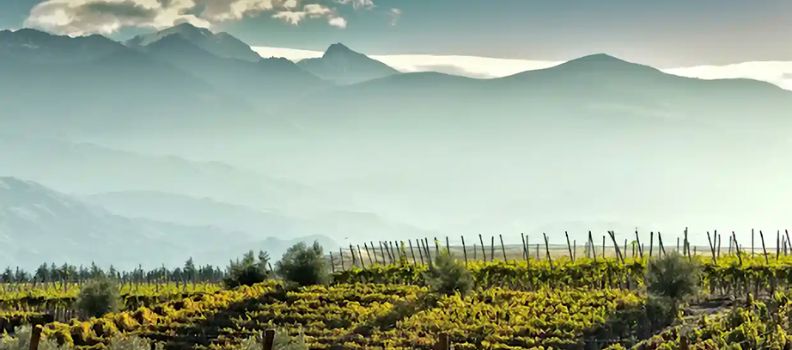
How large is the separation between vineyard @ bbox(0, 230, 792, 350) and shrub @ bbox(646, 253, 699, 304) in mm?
296

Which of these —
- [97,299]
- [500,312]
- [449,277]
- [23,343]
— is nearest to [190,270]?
[97,299]

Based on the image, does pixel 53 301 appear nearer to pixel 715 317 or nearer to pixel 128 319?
pixel 128 319

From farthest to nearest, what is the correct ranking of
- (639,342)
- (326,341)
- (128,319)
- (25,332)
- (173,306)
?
(173,306)
(128,319)
(326,341)
(639,342)
(25,332)

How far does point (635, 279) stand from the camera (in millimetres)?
44438

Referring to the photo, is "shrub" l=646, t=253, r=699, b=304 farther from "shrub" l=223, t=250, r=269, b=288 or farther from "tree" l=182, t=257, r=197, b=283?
"tree" l=182, t=257, r=197, b=283

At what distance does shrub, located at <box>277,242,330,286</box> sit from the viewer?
49.0 m

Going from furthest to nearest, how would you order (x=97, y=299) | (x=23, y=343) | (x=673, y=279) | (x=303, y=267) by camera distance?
(x=97, y=299) → (x=303, y=267) → (x=673, y=279) → (x=23, y=343)

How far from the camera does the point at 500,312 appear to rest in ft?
116

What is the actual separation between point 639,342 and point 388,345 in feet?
23.6

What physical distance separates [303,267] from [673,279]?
1939 cm

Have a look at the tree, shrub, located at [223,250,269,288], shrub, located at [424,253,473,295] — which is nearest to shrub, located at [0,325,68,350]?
shrub, located at [424,253,473,295]

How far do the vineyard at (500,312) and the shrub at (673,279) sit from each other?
0.30 m

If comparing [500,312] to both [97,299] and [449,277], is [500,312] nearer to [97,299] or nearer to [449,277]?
[449,277]

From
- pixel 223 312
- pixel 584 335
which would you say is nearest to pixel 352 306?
pixel 223 312
